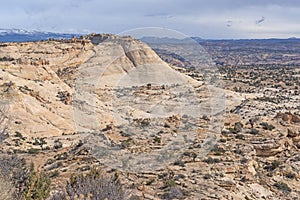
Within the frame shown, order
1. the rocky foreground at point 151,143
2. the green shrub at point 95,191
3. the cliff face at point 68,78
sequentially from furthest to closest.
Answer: the cliff face at point 68,78 < the rocky foreground at point 151,143 < the green shrub at point 95,191

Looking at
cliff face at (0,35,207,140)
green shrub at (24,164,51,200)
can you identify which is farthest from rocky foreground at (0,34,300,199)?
green shrub at (24,164,51,200)

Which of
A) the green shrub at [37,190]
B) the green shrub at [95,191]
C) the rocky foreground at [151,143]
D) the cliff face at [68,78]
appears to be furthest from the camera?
the cliff face at [68,78]

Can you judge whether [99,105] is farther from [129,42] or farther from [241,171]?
[129,42]

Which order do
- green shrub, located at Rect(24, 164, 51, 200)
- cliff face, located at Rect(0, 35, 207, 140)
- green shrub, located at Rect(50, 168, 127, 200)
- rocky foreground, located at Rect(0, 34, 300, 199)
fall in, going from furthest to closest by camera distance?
1. cliff face, located at Rect(0, 35, 207, 140)
2. rocky foreground, located at Rect(0, 34, 300, 199)
3. green shrub, located at Rect(24, 164, 51, 200)
4. green shrub, located at Rect(50, 168, 127, 200)

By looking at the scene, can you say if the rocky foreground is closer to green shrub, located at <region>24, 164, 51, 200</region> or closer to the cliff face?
the cliff face

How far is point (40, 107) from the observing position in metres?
24.3

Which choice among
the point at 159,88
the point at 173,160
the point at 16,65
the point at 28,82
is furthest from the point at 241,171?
the point at 159,88

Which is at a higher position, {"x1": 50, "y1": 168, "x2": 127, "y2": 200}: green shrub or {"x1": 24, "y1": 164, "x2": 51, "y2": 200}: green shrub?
{"x1": 50, "y1": 168, "x2": 127, "y2": 200}: green shrub

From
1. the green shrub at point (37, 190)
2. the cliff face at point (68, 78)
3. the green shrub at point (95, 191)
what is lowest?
the cliff face at point (68, 78)

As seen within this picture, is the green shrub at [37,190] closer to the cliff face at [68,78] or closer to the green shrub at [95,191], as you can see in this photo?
the green shrub at [95,191]

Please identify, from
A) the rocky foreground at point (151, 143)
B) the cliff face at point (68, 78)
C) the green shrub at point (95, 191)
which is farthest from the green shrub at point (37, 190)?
the cliff face at point (68, 78)

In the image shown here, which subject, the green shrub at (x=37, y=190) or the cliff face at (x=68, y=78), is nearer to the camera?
the green shrub at (x=37, y=190)

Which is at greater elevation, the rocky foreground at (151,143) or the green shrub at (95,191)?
the green shrub at (95,191)

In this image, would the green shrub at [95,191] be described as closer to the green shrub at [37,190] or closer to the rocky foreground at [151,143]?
the green shrub at [37,190]
